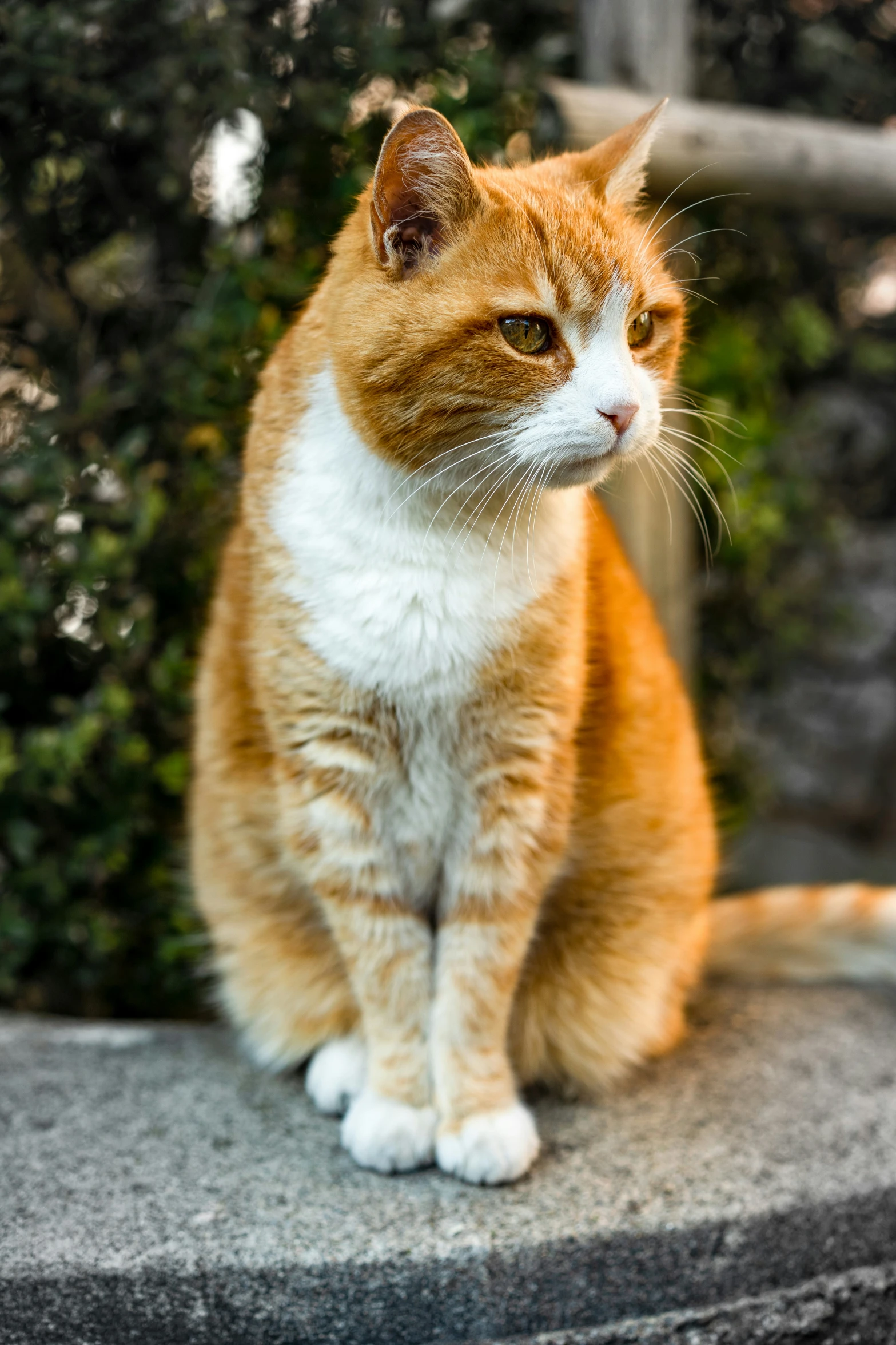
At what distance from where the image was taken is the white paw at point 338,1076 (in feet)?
5.01

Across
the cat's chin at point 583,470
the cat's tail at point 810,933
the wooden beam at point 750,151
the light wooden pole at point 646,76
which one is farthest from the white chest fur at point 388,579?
the wooden beam at point 750,151

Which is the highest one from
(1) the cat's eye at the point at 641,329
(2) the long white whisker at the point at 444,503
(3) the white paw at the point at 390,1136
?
(1) the cat's eye at the point at 641,329

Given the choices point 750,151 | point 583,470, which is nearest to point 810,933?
point 583,470

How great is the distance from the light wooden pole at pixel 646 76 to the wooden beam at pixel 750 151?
0.06 metres

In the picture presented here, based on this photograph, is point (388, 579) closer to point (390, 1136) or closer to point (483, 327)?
point (483, 327)

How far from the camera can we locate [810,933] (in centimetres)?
189

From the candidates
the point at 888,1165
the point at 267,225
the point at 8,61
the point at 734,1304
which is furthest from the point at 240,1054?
the point at 8,61

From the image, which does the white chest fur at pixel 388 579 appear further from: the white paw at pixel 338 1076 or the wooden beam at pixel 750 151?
the wooden beam at pixel 750 151

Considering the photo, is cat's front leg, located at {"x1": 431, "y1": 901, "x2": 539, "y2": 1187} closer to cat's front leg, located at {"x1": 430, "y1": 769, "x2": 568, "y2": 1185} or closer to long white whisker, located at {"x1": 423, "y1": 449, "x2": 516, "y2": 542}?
cat's front leg, located at {"x1": 430, "y1": 769, "x2": 568, "y2": 1185}

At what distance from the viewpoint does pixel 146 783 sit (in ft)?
6.66

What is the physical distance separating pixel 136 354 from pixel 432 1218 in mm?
1500

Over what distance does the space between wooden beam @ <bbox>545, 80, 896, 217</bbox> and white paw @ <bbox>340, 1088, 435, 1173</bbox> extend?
5.37ft

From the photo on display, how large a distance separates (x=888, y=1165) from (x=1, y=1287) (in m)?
1.09

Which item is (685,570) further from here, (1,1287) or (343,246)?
(1,1287)
